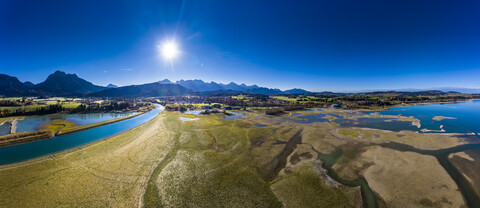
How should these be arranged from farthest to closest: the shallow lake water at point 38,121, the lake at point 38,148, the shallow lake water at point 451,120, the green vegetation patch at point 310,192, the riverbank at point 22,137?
the shallow lake water at point 38,121 < the shallow lake water at point 451,120 < the riverbank at point 22,137 < the lake at point 38,148 < the green vegetation patch at point 310,192

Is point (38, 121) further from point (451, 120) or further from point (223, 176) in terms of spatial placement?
point (451, 120)

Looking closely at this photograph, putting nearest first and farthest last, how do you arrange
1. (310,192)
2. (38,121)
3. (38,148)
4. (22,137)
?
1. (310,192)
2. (38,148)
3. (22,137)
4. (38,121)

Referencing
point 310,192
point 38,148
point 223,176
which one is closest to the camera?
point 310,192

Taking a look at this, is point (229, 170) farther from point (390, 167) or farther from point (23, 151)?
point (23, 151)

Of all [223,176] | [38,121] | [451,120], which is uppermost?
[451,120]

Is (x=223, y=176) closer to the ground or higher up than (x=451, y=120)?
closer to the ground

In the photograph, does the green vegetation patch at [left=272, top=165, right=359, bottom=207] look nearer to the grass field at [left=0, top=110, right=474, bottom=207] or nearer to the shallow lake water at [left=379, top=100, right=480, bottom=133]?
the grass field at [left=0, top=110, right=474, bottom=207]

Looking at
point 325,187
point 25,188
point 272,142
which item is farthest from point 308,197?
point 25,188

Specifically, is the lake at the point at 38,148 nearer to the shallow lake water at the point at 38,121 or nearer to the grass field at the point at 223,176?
the grass field at the point at 223,176

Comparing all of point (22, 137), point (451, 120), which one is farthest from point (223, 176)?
point (451, 120)

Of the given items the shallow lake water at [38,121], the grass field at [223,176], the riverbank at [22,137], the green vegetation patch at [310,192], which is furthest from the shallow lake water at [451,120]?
the shallow lake water at [38,121]

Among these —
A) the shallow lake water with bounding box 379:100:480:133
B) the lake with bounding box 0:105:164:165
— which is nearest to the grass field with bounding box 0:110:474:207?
the lake with bounding box 0:105:164:165
